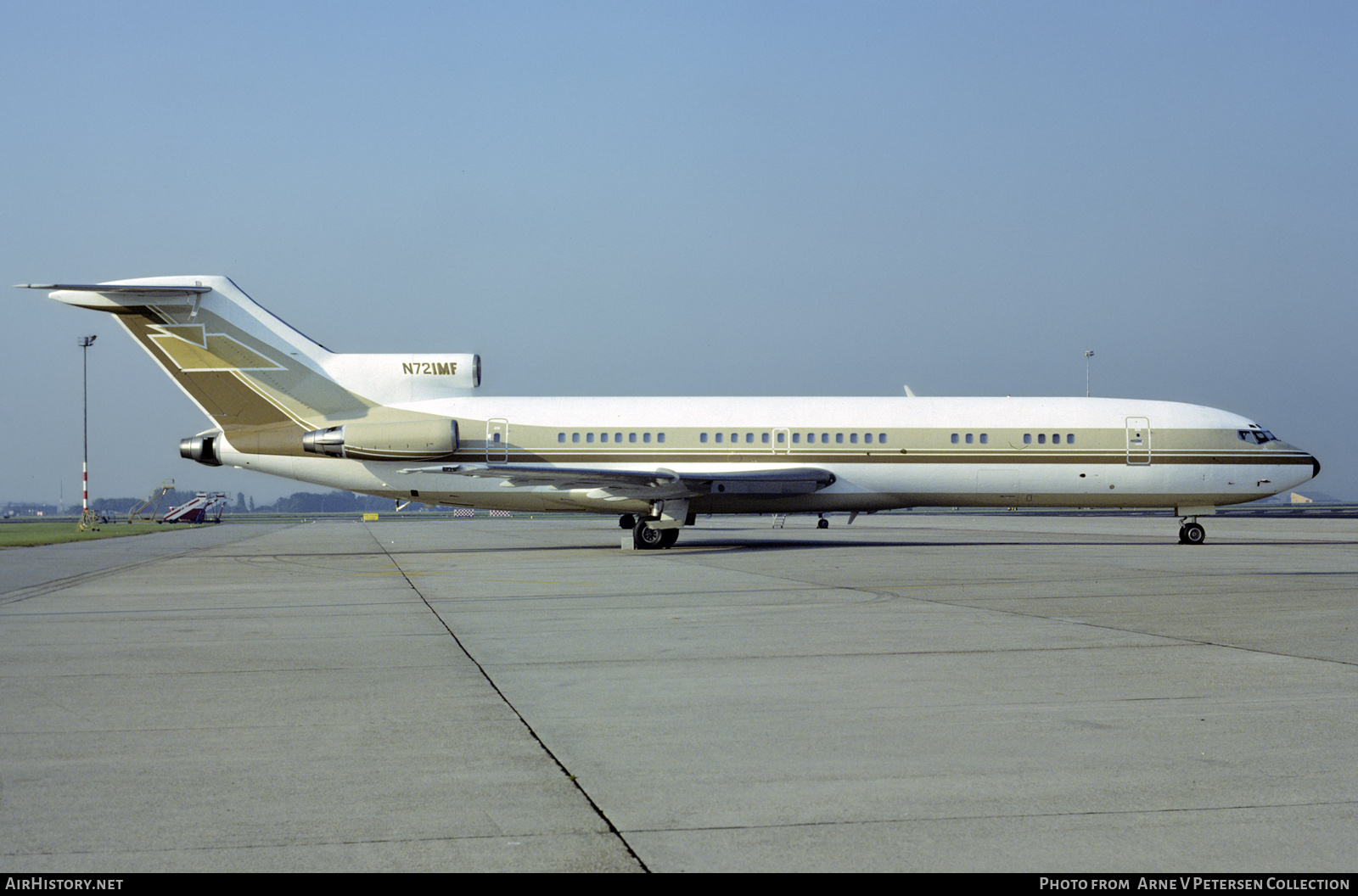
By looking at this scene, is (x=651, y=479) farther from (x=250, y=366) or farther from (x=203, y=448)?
(x=203, y=448)

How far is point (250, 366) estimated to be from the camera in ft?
81.9

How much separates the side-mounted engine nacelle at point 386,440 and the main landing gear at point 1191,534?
18.1 metres

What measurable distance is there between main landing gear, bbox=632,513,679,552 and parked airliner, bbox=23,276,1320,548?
5 centimetres

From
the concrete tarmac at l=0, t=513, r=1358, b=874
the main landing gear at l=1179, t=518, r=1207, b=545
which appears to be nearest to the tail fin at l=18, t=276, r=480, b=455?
the concrete tarmac at l=0, t=513, r=1358, b=874

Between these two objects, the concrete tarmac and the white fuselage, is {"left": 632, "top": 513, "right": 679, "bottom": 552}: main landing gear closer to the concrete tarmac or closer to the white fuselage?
the white fuselage

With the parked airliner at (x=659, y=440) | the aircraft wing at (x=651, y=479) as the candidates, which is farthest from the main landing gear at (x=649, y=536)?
the aircraft wing at (x=651, y=479)

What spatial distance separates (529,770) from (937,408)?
73.0 feet

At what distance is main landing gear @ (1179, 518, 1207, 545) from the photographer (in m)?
26.5

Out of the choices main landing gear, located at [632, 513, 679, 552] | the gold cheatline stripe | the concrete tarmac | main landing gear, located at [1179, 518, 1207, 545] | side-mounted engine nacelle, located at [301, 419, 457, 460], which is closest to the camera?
the concrete tarmac

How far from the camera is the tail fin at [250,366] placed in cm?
2458

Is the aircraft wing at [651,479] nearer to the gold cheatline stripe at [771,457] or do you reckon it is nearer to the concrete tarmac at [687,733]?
the gold cheatline stripe at [771,457]

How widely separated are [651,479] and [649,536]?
5.36ft

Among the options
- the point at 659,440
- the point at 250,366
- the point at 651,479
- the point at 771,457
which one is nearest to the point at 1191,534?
the point at 771,457

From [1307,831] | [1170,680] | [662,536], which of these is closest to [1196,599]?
[1170,680]
